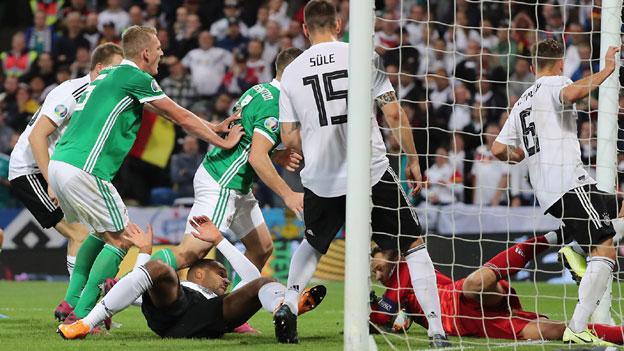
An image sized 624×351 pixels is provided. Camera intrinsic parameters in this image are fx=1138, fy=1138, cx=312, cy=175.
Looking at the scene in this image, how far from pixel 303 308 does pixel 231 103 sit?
9523 mm

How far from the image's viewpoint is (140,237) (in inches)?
301

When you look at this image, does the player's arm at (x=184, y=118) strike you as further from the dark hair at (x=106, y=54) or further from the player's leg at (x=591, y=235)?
the player's leg at (x=591, y=235)

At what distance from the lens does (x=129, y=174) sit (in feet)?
52.9

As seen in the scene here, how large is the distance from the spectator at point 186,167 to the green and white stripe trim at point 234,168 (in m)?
7.07

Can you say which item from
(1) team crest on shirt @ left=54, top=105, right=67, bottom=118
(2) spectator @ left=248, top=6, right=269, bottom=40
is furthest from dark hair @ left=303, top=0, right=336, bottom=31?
(2) spectator @ left=248, top=6, right=269, bottom=40

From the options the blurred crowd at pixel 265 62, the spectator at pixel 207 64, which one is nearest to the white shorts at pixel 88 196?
the blurred crowd at pixel 265 62

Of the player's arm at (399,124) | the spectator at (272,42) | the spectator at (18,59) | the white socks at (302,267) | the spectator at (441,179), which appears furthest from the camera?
the spectator at (18,59)

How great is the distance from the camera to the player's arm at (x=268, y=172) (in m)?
7.54

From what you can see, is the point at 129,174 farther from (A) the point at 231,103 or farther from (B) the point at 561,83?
(B) the point at 561,83

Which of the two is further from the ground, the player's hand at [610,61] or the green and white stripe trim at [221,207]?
the player's hand at [610,61]

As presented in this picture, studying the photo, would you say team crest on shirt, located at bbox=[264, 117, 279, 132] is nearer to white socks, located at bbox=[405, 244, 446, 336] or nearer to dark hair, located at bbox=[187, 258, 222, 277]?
dark hair, located at bbox=[187, 258, 222, 277]

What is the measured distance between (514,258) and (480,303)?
0.41 m

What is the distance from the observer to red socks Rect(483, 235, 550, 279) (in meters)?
7.78

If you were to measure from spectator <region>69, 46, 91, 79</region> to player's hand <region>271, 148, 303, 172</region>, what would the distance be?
9478 mm
